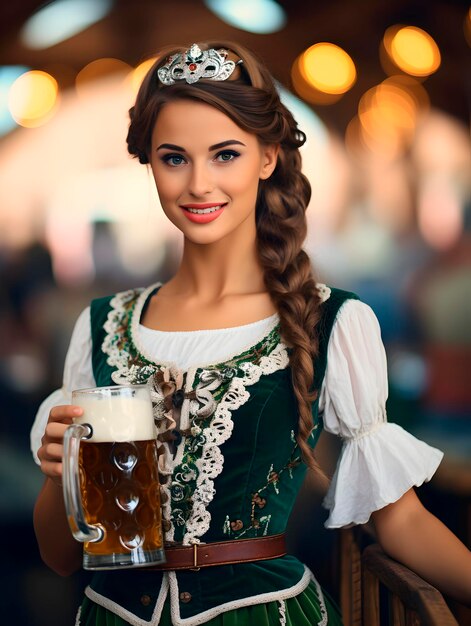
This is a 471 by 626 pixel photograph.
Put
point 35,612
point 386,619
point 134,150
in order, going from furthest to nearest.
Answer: point 35,612
point 386,619
point 134,150

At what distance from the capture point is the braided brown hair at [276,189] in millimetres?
1738

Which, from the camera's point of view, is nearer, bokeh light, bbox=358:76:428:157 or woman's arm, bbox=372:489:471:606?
woman's arm, bbox=372:489:471:606

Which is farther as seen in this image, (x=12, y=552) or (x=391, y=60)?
(x=391, y=60)

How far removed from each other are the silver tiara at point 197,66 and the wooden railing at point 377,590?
917mm

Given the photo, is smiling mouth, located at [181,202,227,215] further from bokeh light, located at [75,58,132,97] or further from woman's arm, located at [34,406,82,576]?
bokeh light, located at [75,58,132,97]

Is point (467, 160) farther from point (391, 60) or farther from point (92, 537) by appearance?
point (92, 537)

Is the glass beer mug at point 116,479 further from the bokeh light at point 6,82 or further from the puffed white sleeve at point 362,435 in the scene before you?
the bokeh light at point 6,82

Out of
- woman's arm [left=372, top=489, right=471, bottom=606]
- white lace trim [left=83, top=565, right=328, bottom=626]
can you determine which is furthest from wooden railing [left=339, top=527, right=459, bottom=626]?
white lace trim [left=83, top=565, right=328, bottom=626]

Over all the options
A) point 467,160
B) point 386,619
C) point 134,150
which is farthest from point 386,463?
point 467,160

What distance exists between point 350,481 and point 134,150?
2.48 feet

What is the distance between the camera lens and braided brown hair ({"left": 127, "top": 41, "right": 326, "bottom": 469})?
68.4 inches

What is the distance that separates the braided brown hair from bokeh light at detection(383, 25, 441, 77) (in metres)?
1.87

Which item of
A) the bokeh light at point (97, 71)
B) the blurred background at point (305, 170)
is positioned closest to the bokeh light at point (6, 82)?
the blurred background at point (305, 170)

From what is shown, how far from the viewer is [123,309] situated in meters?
1.99
